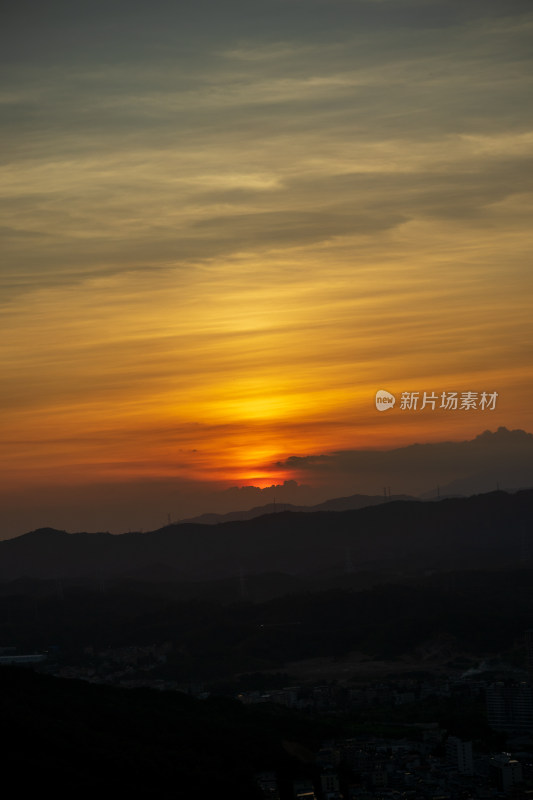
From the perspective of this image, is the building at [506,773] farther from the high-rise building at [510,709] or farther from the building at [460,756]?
the high-rise building at [510,709]

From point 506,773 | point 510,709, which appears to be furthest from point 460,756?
point 510,709

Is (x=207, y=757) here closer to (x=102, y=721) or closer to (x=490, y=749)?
(x=102, y=721)

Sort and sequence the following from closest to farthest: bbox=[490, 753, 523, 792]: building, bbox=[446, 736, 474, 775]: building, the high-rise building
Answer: bbox=[490, 753, 523, 792]: building → bbox=[446, 736, 474, 775]: building → the high-rise building

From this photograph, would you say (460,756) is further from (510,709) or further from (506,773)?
(510,709)

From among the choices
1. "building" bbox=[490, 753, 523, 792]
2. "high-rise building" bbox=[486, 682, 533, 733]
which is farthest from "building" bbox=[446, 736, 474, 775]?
"high-rise building" bbox=[486, 682, 533, 733]

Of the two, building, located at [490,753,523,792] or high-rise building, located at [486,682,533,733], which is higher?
high-rise building, located at [486,682,533,733]

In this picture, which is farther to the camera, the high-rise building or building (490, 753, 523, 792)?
the high-rise building

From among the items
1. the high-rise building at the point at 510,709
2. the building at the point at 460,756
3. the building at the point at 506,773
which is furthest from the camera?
the high-rise building at the point at 510,709

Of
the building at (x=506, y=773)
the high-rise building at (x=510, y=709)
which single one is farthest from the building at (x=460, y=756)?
the high-rise building at (x=510, y=709)

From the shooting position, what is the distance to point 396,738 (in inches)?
2502

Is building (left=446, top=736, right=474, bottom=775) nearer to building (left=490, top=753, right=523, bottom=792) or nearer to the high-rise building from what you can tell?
building (left=490, top=753, right=523, bottom=792)

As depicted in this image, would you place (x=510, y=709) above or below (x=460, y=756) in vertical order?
above

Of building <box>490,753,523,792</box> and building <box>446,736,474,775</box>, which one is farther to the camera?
building <box>446,736,474,775</box>

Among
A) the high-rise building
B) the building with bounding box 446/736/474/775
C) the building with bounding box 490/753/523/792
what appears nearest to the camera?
the building with bounding box 490/753/523/792
